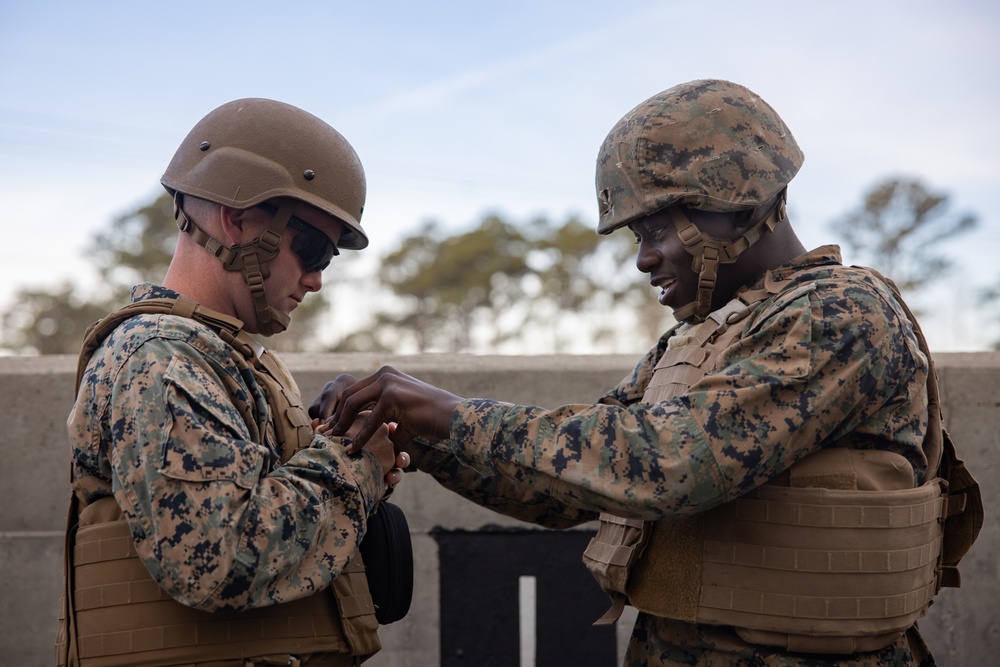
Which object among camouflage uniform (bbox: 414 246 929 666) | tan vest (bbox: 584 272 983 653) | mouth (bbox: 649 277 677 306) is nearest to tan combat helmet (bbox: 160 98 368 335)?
camouflage uniform (bbox: 414 246 929 666)

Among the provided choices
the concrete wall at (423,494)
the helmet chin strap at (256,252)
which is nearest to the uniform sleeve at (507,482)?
the helmet chin strap at (256,252)

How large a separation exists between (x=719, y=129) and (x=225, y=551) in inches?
73.9

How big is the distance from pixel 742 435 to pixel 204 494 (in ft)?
4.54

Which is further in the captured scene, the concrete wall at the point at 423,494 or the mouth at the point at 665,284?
the concrete wall at the point at 423,494

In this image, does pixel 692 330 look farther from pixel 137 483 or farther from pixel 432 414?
pixel 137 483

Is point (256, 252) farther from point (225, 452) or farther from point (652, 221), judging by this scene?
point (652, 221)

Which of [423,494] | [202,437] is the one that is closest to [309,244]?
[202,437]

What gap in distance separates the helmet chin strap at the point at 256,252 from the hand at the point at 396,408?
378 millimetres

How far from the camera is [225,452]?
96.3 inches

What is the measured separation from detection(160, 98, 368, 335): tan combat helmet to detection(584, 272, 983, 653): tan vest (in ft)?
4.09

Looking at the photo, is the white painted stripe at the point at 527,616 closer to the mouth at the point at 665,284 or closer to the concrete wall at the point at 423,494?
the concrete wall at the point at 423,494

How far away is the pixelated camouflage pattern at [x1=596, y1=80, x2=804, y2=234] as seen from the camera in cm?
295

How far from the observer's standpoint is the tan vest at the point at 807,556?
2.71 m

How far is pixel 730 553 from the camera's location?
110 inches
